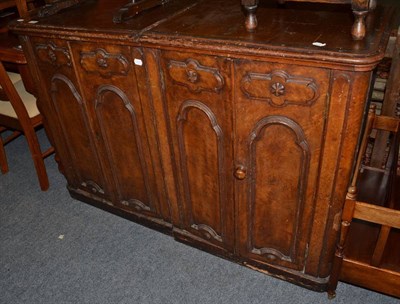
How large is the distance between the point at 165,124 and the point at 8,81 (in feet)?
3.60

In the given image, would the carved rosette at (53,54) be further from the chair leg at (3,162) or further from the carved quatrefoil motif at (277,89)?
the chair leg at (3,162)

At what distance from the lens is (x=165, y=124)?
1636 mm

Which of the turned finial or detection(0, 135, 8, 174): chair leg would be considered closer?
the turned finial

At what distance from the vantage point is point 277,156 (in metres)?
1.43

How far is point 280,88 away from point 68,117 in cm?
121

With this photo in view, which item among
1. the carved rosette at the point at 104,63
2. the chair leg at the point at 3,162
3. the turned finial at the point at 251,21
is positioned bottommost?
the chair leg at the point at 3,162

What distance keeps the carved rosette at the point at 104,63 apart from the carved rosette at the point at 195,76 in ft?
0.79

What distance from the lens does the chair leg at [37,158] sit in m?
2.35

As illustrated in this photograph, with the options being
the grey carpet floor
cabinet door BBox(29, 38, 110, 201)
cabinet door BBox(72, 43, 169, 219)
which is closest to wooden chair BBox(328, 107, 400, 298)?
the grey carpet floor

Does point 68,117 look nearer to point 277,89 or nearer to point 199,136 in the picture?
point 199,136

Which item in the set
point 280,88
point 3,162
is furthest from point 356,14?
point 3,162

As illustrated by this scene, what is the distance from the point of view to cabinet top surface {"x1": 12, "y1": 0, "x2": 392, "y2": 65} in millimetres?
1169

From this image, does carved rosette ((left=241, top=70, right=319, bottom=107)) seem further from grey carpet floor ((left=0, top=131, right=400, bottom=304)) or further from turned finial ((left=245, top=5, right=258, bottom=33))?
grey carpet floor ((left=0, top=131, right=400, bottom=304))

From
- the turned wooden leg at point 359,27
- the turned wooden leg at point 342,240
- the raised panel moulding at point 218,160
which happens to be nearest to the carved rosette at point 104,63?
the raised panel moulding at point 218,160
